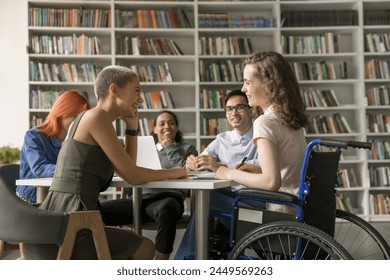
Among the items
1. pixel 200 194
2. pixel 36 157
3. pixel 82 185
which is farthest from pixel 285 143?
pixel 36 157

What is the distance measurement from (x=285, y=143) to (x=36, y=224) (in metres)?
0.91

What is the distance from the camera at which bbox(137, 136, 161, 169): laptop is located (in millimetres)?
2350

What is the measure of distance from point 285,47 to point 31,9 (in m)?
2.61

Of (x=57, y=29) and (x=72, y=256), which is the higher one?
(x=57, y=29)

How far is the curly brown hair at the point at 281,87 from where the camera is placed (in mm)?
1861

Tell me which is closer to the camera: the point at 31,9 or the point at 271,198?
the point at 271,198

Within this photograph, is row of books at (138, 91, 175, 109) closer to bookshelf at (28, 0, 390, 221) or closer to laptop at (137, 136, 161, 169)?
bookshelf at (28, 0, 390, 221)

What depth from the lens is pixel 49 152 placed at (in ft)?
8.57

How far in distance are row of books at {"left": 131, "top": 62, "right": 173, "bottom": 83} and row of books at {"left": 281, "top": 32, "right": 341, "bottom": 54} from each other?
1232 millimetres

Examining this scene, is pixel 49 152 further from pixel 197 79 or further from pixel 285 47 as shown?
pixel 285 47

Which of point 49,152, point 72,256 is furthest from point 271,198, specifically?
point 49,152

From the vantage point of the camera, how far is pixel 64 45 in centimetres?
505

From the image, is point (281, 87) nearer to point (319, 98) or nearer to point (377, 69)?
point (319, 98)
